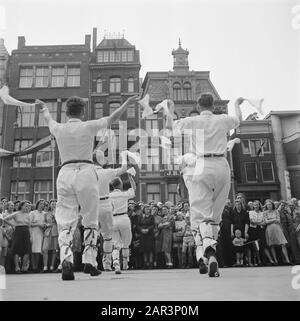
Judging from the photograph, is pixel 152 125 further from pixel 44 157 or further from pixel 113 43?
pixel 44 157

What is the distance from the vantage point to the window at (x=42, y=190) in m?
32.7

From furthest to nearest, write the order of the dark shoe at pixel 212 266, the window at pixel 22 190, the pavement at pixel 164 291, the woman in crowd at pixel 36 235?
the window at pixel 22 190 < the woman in crowd at pixel 36 235 < the dark shoe at pixel 212 266 < the pavement at pixel 164 291

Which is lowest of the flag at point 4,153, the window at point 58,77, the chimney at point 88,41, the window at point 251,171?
the window at point 251,171

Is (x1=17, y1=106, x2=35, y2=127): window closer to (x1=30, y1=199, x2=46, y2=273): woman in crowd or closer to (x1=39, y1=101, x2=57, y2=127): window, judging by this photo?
(x1=39, y1=101, x2=57, y2=127): window

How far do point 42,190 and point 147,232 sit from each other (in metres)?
22.2

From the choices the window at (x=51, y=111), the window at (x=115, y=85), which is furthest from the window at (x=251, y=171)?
the window at (x=51, y=111)

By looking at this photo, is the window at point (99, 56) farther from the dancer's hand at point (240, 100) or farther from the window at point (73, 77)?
the dancer's hand at point (240, 100)

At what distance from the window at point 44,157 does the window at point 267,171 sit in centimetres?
1928

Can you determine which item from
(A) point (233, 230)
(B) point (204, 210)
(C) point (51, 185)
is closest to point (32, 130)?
(C) point (51, 185)

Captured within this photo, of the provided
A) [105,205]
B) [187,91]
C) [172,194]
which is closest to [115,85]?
[187,91]

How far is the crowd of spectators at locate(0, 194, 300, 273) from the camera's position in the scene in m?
11.5

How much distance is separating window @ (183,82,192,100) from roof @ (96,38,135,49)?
6491 mm
